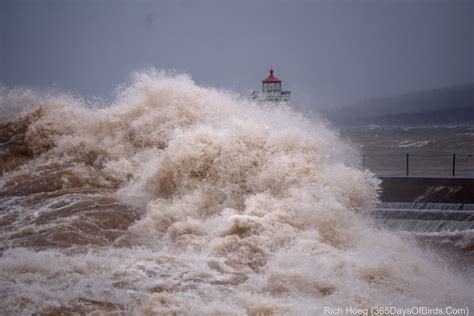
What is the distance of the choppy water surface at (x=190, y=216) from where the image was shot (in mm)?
3098

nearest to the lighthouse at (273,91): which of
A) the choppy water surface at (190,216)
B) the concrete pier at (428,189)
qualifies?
the choppy water surface at (190,216)

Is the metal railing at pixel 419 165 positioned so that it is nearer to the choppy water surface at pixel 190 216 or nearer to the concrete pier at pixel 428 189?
the concrete pier at pixel 428 189

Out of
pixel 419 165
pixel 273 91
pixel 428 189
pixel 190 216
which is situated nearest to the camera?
pixel 190 216

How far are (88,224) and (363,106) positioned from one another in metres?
18.2

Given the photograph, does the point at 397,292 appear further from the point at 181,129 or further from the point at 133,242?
the point at 181,129

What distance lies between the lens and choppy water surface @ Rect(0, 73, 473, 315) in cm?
310

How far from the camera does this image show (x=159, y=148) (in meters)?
6.18

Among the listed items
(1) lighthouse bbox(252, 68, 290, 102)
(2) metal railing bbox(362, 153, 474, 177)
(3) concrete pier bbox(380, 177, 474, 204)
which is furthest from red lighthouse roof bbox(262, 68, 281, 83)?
(3) concrete pier bbox(380, 177, 474, 204)

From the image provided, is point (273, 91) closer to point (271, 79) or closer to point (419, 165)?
point (271, 79)

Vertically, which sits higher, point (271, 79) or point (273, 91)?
point (271, 79)

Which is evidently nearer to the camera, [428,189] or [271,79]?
[428,189]

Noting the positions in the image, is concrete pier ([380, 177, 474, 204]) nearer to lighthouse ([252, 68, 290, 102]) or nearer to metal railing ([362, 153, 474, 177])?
metal railing ([362, 153, 474, 177])

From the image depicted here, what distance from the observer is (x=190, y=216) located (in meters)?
4.60

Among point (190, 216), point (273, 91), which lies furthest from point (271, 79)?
point (190, 216)
